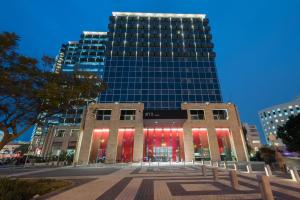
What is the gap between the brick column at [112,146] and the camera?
3311 centimetres

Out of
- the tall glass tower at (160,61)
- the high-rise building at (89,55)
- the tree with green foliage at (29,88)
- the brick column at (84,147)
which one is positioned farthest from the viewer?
the high-rise building at (89,55)

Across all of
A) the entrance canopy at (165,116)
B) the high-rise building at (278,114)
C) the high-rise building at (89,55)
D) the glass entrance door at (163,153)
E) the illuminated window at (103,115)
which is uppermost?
the high-rise building at (89,55)

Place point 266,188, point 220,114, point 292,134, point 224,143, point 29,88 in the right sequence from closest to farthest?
1. point 266,188
2. point 29,88
3. point 292,134
4. point 224,143
5. point 220,114

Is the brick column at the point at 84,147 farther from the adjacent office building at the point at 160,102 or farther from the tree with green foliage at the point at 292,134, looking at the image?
the tree with green foliage at the point at 292,134

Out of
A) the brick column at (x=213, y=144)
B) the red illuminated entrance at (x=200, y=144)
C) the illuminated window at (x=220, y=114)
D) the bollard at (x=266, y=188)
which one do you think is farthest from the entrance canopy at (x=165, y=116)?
the bollard at (x=266, y=188)

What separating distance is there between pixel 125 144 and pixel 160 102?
18.7m

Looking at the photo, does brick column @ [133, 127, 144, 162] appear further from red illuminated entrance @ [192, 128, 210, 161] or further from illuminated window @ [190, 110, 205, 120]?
illuminated window @ [190, 110, 205, 120]

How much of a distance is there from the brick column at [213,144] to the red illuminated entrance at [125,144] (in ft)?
54.5

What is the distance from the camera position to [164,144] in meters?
37.8

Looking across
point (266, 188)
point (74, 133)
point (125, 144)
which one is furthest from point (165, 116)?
point (74, 133)

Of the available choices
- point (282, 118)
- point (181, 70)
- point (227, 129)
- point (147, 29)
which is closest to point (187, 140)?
point (227, 129)

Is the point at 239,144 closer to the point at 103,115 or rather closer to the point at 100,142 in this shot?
the point at 100,142

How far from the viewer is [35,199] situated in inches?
278

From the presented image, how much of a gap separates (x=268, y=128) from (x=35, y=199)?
459 feet
